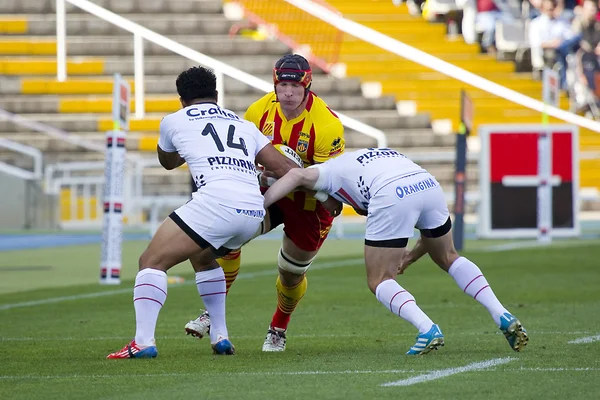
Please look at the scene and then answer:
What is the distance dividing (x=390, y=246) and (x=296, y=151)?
4.13 feet

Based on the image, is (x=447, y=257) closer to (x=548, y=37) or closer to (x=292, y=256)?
(x=292, y=256)

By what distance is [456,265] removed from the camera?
8352 millimetres

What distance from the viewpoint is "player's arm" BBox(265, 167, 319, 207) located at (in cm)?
811

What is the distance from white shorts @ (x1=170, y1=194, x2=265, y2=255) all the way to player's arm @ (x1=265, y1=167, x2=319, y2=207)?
22 centimetres

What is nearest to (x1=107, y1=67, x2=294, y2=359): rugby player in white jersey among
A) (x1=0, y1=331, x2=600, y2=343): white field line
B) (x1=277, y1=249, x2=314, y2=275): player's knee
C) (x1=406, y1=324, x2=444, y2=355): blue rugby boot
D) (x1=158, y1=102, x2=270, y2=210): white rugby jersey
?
(x1=158, y1=102, x2=270, y2=210): white rugby jersey

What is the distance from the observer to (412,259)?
8.80 meters

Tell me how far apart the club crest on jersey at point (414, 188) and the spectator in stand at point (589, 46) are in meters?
23.6

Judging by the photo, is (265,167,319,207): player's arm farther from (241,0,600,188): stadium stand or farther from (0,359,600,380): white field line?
(241,0,600,188): stadium stand

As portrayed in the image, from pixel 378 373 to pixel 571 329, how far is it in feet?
9.69

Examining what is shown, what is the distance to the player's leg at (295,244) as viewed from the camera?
9133 millimetres

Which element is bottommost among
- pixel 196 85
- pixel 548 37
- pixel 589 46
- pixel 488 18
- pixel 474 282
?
pixel 474 282

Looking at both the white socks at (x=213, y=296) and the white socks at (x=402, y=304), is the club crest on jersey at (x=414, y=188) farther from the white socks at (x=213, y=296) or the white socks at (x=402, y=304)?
the white socks at (x=213, y=296)

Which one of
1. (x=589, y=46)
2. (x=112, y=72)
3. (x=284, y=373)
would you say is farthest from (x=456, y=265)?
(x=589, y=46)

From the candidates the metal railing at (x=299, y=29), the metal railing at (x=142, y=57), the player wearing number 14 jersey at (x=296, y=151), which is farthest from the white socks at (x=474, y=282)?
the metal railing at (x=299, y=29)
